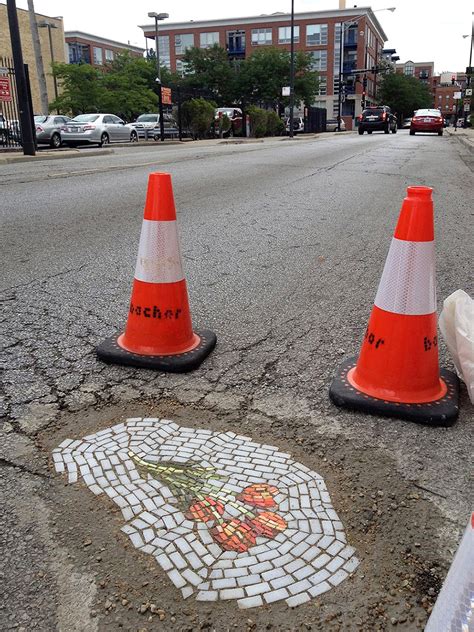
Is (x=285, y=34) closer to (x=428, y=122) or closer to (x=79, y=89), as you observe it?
(x=79, y=89)

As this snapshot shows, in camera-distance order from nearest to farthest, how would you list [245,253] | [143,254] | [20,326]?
[143,254], [20,326], [245,253]

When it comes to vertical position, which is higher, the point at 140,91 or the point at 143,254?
the point at 140,91

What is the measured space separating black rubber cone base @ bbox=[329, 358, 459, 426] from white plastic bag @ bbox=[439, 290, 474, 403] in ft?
0.36

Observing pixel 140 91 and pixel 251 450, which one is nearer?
pixel 251 450

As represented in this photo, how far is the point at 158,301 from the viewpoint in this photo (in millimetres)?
2998

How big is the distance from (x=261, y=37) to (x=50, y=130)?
223 feet

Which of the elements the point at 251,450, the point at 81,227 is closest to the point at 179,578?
the point at 251,450

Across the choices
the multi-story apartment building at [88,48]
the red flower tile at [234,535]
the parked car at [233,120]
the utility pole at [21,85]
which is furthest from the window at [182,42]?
the red flower tile at [234,535]

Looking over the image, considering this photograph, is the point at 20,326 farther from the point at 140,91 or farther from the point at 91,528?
the point at 140,91

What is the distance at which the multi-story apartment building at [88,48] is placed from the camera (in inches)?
2911

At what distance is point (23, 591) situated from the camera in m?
1.58

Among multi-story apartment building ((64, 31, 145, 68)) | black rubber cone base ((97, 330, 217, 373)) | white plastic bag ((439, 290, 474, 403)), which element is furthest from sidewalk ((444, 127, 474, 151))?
multi-story apartment building ((64, 31, 145, 68))

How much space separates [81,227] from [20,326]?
3.13m

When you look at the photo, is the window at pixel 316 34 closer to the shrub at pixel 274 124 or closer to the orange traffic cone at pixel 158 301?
the shrub at pixel 274 124
